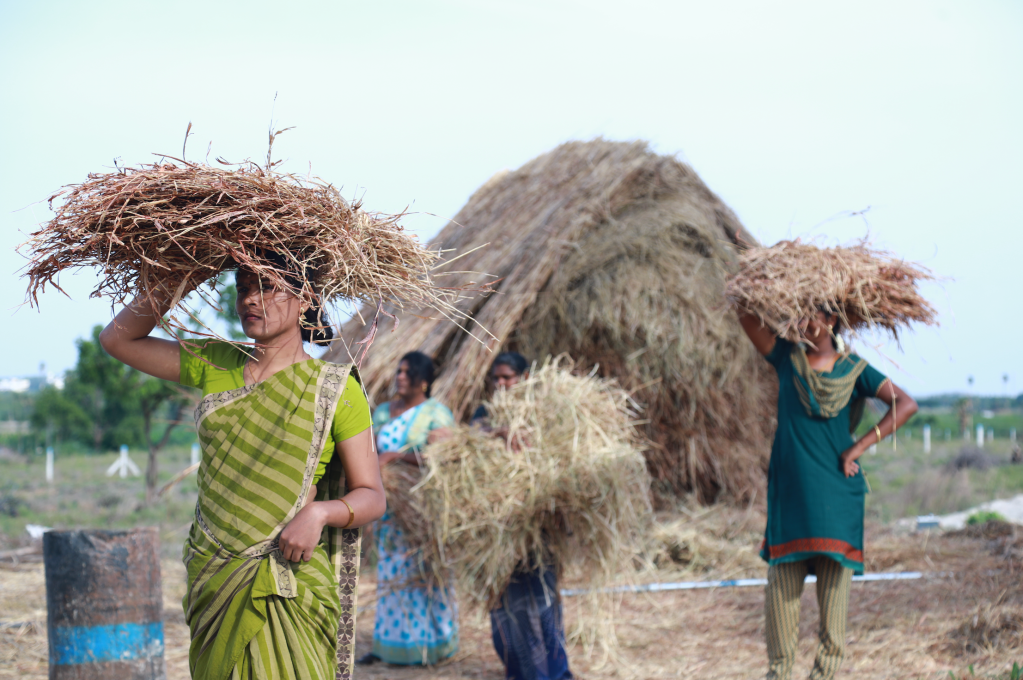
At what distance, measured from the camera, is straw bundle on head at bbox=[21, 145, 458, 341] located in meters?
2.00

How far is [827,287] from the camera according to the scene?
11.9 feet

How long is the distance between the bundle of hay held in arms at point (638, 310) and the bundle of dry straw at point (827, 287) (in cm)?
214

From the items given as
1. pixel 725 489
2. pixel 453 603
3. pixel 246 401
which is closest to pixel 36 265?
pixel 246 401

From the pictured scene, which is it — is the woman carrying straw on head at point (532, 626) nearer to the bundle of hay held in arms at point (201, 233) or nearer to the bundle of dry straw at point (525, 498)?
the bundle of dry straw at point (525, 498)

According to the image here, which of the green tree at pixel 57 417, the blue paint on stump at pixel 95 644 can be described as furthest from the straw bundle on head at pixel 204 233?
the green tree at pixel 57 417

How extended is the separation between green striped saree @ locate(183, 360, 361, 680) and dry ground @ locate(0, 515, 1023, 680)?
2362 millimetres

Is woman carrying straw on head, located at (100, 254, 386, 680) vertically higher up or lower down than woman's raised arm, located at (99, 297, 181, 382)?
lower down

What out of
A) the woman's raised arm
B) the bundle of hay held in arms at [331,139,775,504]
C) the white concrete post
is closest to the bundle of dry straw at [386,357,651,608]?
the bundle of hay held in arms at [331,139,775,504]

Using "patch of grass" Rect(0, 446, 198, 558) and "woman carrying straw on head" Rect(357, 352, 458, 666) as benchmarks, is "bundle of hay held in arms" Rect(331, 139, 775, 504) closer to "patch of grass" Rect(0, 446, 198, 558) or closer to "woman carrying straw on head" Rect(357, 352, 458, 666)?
"woman carrying straw on head" Rect(357, 352, 458, 666)

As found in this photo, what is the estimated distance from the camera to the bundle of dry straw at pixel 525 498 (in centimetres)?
389

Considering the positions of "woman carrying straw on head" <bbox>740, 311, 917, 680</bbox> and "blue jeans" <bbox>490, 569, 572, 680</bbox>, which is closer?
"woman carrying straw on head" <bbox>740, 311, 917, 680</bbox>

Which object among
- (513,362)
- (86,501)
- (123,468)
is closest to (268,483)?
(513,362)

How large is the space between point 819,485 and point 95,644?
3.02 metres

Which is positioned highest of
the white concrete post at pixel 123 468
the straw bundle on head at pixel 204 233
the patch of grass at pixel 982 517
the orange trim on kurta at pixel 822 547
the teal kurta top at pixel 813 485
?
the straw bundle on head at pixel 204 233
